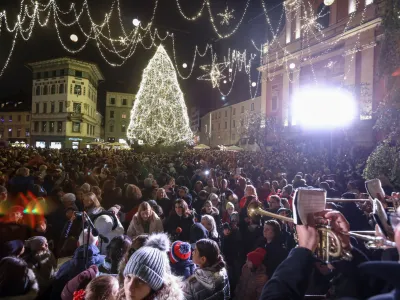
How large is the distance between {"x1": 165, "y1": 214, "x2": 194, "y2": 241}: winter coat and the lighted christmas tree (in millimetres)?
25309

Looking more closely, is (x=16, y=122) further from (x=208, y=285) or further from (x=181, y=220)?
(x=208, y=285)

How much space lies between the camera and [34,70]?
56812 millimetres

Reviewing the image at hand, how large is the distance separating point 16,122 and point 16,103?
4648 millimetres

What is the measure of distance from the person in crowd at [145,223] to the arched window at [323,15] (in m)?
28.2

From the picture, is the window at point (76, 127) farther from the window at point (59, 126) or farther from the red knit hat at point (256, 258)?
the red knit hat at point (256, 258)

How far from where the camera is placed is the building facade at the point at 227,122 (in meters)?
52.2

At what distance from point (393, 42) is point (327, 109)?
17118 mm

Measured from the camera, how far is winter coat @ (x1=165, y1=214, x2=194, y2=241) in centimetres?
612

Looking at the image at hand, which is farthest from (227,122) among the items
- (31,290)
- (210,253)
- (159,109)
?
(31,290)

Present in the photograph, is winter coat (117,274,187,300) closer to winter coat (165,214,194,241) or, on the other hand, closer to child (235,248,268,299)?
child (235,248,268,299)

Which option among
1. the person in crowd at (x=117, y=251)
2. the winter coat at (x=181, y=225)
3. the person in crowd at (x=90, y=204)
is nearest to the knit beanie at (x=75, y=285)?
the person in crowd at (x=117, y=251)

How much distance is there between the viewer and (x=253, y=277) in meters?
4.21

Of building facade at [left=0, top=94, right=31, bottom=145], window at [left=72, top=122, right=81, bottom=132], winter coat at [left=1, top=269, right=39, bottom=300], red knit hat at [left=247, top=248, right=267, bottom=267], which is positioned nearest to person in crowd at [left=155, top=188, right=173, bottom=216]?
red knit hat at [left=247, top=248, right=267, bottom=267]

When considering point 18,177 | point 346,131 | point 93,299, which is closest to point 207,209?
point 93,299
